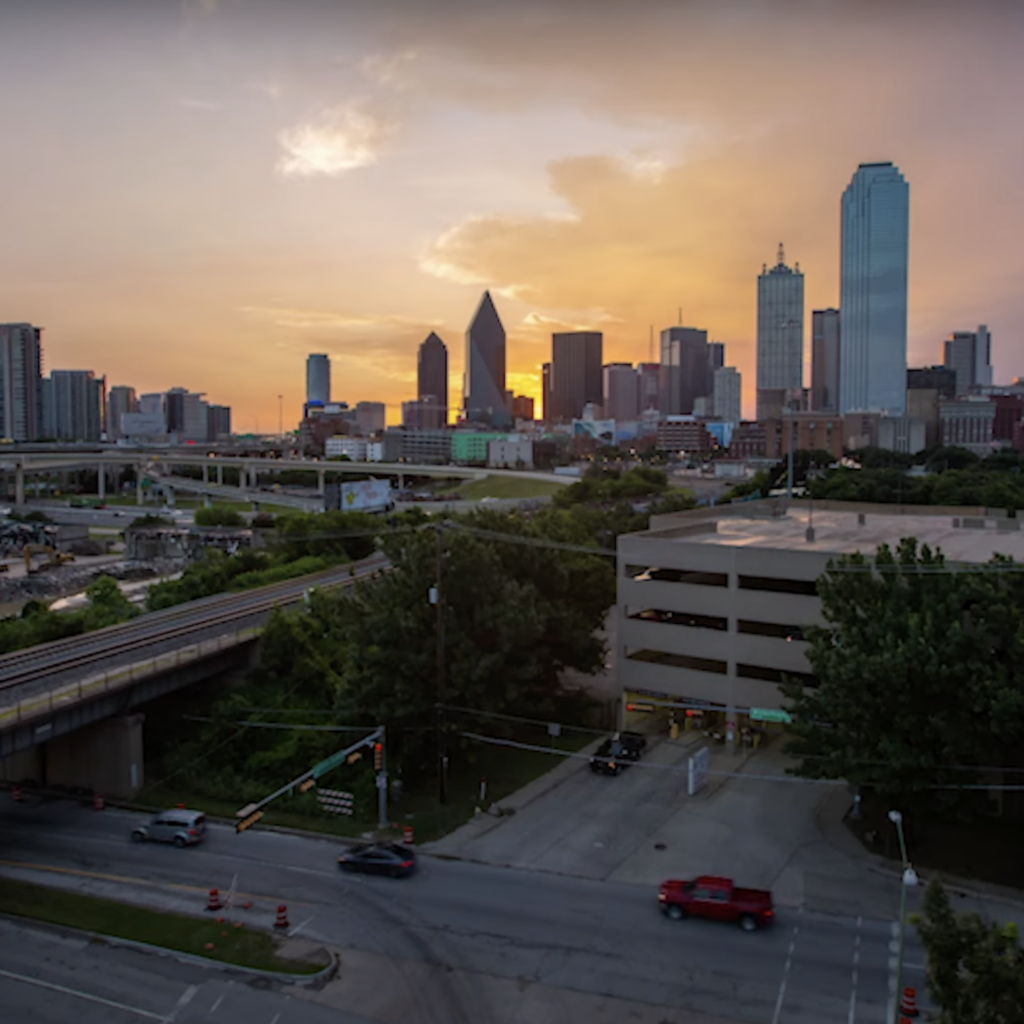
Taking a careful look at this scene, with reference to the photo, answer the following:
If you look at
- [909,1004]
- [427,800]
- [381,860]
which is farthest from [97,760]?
[909,1004]

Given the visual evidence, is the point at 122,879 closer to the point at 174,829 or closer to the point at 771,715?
the point at 174,829

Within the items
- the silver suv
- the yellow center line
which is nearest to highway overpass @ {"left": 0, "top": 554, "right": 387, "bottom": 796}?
the yellow center line

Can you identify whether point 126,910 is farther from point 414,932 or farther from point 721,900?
point 721,900

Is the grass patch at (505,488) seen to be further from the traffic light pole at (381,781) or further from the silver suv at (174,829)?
the silver suv at (174,829)

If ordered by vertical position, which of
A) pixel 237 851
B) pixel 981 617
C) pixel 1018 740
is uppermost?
pixel 981 617

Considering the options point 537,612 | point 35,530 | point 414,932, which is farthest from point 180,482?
point 414,932

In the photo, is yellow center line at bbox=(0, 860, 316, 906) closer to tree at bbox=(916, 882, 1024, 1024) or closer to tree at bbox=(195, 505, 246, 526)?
tree at bbox=(916, 882, 1024, 1024)

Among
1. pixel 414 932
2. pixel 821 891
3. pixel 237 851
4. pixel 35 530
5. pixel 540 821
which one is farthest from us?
pixel 35 530
